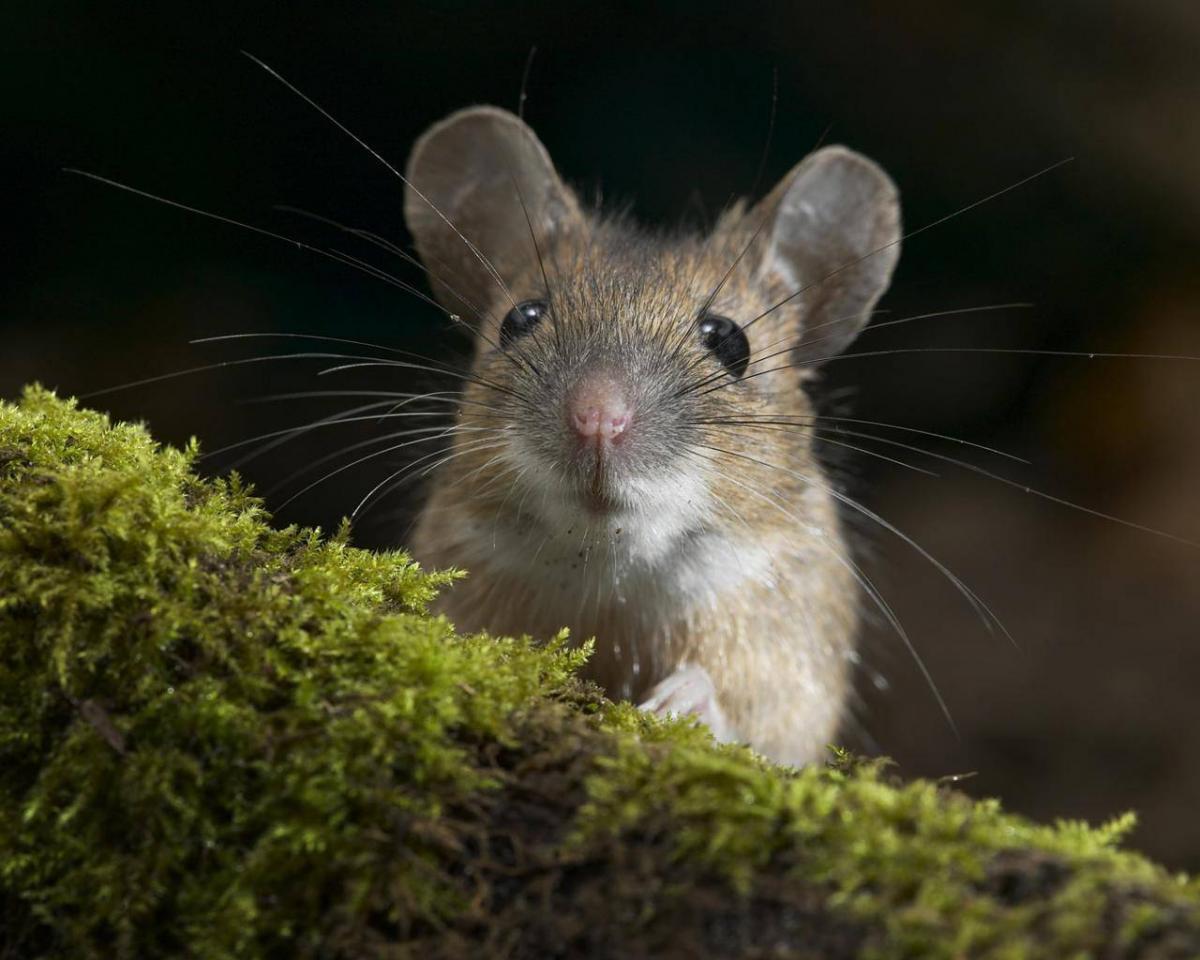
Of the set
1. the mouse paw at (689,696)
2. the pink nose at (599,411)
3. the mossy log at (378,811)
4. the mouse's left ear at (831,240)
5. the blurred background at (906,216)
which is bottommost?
the mossy log at (378,811)

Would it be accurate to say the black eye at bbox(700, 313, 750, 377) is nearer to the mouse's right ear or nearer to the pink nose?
the pink nose

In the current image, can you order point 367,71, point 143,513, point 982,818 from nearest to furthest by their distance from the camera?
point 982,818 → point 143,513 → point 367,71

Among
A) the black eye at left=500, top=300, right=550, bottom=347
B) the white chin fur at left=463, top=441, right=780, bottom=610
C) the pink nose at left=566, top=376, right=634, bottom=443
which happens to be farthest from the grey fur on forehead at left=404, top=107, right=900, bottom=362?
the pink nose at left=566, top=376, right=634, bottom=443

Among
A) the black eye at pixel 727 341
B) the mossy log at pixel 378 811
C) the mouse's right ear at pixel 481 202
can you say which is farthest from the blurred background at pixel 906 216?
the mossy log at pixel 378 811

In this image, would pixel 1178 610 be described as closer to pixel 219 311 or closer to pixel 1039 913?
pixel 219 311

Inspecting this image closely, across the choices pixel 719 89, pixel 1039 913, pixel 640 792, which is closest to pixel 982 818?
pixel 1039 913

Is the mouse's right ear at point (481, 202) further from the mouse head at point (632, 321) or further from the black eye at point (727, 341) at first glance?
the black eye at point (727, 341)

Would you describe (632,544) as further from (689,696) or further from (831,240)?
(831,240)
